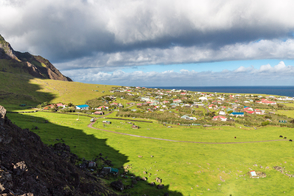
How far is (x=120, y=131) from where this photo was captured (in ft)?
214

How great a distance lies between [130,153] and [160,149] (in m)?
9.15

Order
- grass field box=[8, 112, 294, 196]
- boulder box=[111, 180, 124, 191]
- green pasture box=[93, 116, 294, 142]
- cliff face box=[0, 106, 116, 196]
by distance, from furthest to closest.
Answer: green pasture box=[93, 116, 294, 142], grass field box=[8, 112, 294, 196], boulder box=[111, 180, 124, 191], cliff face box=[0, 106, 116, 196]

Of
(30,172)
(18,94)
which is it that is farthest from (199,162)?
(18,94)

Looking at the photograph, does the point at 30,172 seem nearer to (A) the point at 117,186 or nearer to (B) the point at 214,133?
(A) the point at 117,186

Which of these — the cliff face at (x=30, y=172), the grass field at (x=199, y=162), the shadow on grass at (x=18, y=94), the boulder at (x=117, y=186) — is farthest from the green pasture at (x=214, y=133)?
the shadow on grass at (x=18, y=94)

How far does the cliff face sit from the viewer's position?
12616 millimetres

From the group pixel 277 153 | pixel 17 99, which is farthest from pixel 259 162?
pixel 17 99

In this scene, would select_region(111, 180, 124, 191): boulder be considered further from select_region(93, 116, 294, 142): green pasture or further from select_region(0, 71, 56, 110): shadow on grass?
select_region(0, 71, 56, 110): shadow on grass

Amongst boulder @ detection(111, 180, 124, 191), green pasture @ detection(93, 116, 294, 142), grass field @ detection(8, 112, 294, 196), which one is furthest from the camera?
green pasture @ detection(93, 116, 294, 142)

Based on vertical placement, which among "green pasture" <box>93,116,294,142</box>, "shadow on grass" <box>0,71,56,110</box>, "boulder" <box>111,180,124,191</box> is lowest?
"green pasture" <box>93,116,294,142</box>

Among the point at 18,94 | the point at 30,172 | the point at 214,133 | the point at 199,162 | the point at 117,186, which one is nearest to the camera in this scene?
the point at 30,172

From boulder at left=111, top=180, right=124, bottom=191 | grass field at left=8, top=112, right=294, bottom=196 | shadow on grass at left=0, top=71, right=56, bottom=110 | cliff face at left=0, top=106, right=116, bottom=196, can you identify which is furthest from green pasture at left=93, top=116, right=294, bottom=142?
shadow on grass at left=0, top=71, right=56, bottom=110

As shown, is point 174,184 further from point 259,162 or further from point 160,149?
point 259,162

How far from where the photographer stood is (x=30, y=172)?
14.6 m
